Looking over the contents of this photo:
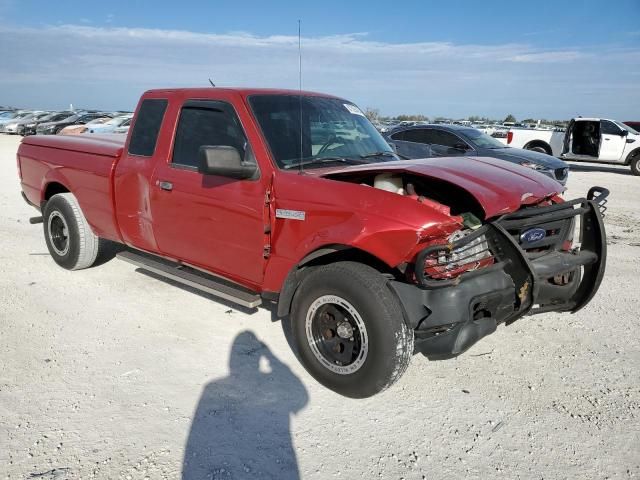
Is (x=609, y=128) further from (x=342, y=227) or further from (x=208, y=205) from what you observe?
(x=342, y=227)

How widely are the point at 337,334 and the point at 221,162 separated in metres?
1.37

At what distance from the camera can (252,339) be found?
13.8 feet

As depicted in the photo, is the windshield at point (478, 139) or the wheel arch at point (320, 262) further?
the windshield at point (478, 139)

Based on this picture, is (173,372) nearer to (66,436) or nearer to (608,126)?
(66,436)

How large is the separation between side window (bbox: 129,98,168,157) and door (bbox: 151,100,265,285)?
0.27 m

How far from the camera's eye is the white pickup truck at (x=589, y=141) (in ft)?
58.4

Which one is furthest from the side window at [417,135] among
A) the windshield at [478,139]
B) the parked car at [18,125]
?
the parked car at [18,125]

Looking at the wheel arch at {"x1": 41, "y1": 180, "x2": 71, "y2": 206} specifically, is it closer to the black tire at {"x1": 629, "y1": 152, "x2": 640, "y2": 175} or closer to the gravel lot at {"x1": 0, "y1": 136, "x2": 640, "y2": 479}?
the gravel lot at {"x1": 0, "y1": 136, "x2": 640, "y2": 479}

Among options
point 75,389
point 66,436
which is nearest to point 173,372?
point 75,389

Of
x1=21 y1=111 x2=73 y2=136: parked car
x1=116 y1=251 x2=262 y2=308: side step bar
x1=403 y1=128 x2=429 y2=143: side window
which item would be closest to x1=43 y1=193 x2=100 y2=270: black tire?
x1=116 y1=251 x2=262 y2=308: side step bar

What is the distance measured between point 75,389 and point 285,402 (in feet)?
4.54

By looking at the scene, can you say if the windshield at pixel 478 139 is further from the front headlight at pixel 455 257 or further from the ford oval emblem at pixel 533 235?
the front headlight at pixel 455 257

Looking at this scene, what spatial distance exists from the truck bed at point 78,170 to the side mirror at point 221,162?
1.85 m

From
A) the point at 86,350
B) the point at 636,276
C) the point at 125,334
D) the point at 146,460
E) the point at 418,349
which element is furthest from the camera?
the point at 636,276
